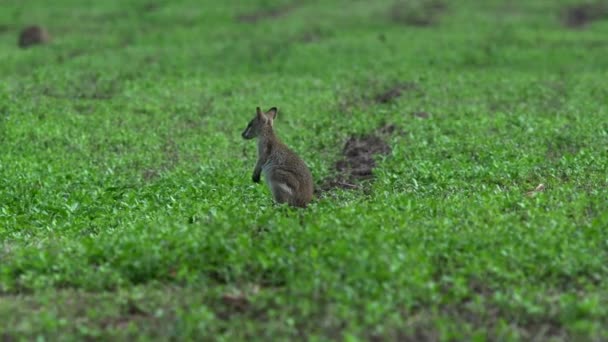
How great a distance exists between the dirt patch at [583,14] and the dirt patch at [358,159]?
19.8 metres

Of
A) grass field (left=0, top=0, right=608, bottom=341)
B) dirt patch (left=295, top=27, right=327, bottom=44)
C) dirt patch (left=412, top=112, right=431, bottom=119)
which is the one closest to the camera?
grass field (left=0, top=0, right=608, bottom=341)

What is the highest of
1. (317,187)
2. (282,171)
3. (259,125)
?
(259,125)

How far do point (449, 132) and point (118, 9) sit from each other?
2391 centimetres

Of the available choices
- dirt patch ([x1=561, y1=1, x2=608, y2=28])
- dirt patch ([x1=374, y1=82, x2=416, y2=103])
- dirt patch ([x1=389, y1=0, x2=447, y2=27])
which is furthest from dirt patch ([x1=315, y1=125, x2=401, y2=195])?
dirt patch ([x1=561, y1=1, x2=608, y2=28])

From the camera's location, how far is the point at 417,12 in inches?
1457

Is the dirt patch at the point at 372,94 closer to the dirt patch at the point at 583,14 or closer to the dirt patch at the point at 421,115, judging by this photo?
the dirt patch at the point at 421,115

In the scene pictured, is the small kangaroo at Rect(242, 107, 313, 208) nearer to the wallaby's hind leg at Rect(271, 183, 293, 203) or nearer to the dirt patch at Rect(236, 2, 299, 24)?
the wallaby's hind leg at Rect(271, 183, 293, 203)

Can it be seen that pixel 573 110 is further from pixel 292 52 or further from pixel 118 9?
pixel 118 9

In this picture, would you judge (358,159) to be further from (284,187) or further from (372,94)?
(372,94)

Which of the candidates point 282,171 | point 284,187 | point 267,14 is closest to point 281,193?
point 284,187

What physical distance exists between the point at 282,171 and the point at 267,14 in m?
27.4

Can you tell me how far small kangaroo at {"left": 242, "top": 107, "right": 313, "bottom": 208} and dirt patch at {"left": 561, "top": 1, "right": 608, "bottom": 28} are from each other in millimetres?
24955

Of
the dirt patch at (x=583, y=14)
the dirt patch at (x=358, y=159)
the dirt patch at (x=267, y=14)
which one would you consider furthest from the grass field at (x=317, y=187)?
the dirt patch at (x=267, y=14)

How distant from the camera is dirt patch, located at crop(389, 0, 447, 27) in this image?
117ft
